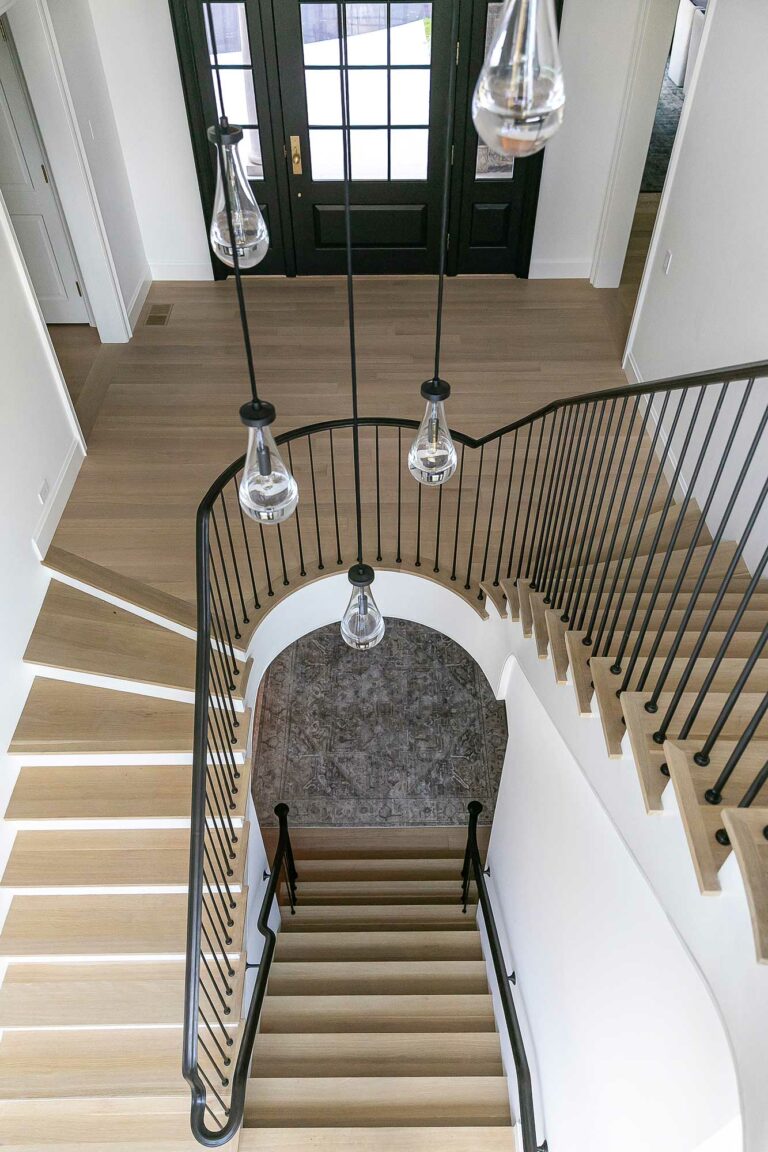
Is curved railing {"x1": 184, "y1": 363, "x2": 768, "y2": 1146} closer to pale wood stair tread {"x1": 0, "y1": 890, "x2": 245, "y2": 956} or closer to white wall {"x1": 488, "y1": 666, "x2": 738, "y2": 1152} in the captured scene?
pale wood stair tread {"x1": 0, "y1": 890, "x2": 245, "y2": 956}

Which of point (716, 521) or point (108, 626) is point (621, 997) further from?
point (108, 626)

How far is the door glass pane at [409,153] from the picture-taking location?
6.02 m

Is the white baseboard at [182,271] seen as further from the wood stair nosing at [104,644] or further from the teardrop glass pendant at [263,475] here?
the teardrop glass pendant at [263,475]

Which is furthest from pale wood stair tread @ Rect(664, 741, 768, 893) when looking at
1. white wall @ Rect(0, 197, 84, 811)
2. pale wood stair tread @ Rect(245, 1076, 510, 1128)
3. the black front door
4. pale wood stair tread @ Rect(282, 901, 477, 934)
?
the black front door

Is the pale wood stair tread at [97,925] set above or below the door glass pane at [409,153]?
below

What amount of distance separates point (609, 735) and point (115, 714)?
2.40m

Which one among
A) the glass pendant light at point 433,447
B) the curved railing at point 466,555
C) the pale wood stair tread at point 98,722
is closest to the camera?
the glass pendant light at point 433,447

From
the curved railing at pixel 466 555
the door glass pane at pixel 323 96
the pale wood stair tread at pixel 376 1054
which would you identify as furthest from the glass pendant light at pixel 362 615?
the door glass pane at pixel 323 96

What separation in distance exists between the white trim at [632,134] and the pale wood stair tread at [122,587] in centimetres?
455

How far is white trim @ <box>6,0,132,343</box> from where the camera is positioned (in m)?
4.59

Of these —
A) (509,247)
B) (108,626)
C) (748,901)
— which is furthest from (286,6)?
(748,901)

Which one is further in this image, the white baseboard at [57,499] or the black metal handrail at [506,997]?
the white baseboard at [57,499]

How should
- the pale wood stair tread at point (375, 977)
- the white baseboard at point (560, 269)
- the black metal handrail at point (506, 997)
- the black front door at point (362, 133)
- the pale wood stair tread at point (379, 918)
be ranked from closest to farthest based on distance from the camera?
the black metal handrail at point (506, 997) < the pale wood stair tread at point (375, 977) < the pale wood stair tread at point (379, 918) < the black front door at point (362, 133) < the white baseboard at point (560, 269)

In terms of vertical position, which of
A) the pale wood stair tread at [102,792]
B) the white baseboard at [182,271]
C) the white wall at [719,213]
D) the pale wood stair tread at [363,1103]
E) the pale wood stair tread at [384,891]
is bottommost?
the pale wood stair tread at [363,1103]
